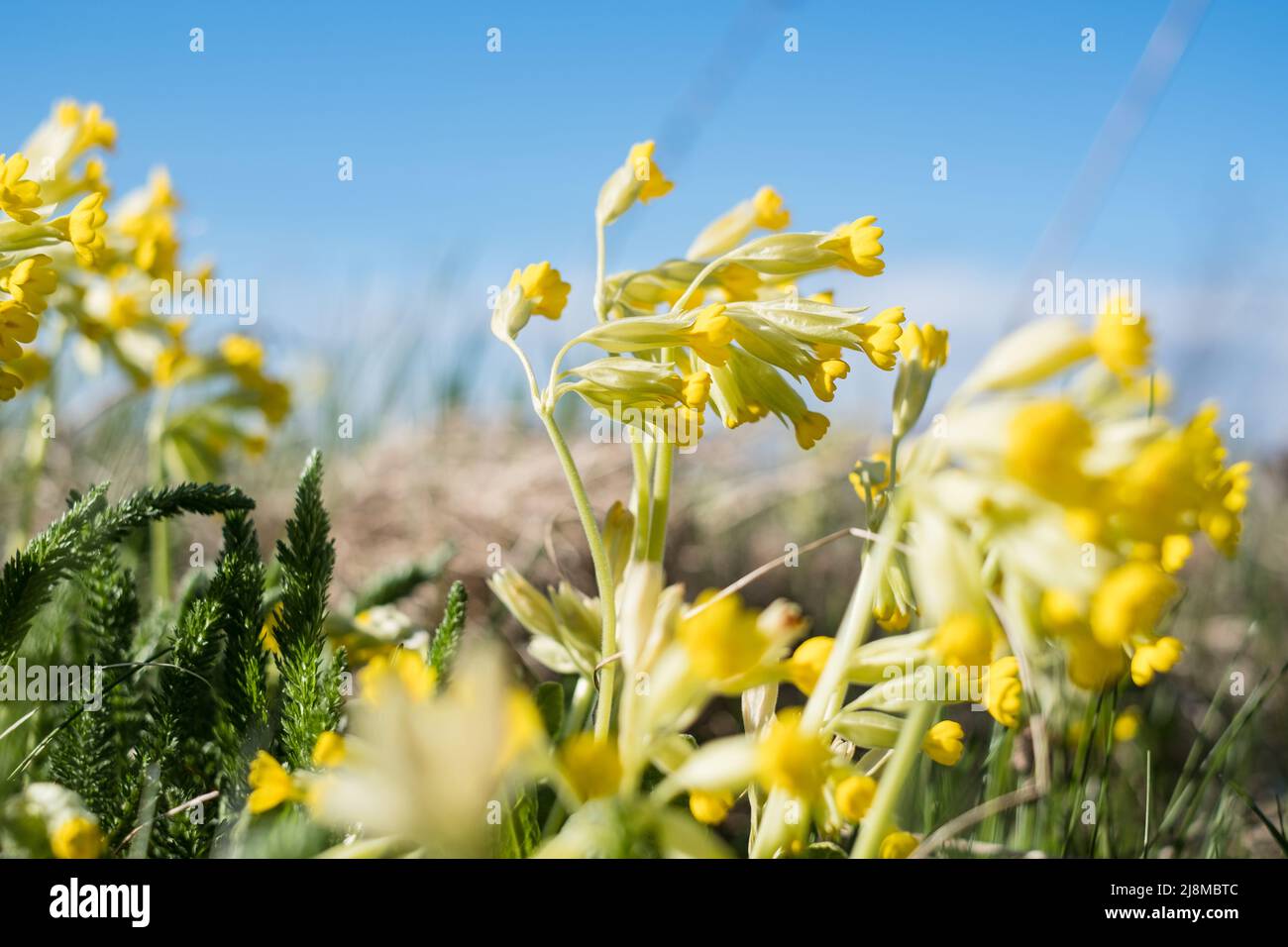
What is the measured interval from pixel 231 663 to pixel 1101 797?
3.27ft

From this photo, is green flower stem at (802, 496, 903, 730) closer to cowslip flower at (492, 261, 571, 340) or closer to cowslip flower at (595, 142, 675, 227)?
cowslip flower at (492, 261, 571, 340)

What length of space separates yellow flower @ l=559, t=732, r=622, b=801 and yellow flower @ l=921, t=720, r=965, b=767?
0.41 meters

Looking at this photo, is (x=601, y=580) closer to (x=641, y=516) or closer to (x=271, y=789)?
(x=641, y=516)

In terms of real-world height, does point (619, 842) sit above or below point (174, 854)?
above

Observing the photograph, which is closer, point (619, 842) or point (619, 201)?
point (619, 842)

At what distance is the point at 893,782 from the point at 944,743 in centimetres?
24

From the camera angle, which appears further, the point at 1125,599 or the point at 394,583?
the point at 394,583

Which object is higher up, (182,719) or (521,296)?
(521,296)

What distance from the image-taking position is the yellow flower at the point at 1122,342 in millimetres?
807

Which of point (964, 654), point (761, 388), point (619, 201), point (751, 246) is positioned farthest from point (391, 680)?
point (619, 201)

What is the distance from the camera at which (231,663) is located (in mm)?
1191

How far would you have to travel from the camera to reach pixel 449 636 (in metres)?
1.31

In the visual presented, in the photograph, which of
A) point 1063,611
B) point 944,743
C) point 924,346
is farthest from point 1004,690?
point 924,346
